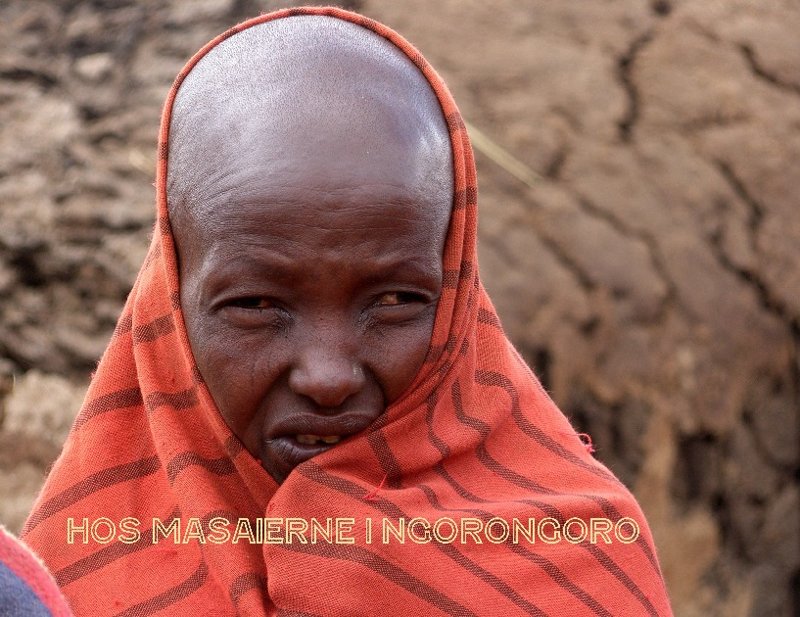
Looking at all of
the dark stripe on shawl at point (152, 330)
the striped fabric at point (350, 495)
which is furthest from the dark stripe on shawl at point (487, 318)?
the dark stripe on shawl at point (152, 330)

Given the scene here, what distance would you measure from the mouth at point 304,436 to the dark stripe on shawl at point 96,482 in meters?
0.28

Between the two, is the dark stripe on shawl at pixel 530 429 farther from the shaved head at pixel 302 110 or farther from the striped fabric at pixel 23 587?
the striped fabric at pixel 23 587

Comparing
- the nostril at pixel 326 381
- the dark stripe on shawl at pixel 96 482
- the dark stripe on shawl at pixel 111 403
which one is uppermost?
the nostril at pixel 326 381

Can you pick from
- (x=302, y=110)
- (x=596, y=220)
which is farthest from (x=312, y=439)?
(x=596, y=220)

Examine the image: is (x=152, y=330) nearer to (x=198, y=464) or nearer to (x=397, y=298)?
(x=198, y=464)

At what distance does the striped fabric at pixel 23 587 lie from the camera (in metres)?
1.12

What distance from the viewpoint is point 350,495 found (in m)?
1.81

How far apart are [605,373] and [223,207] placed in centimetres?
252

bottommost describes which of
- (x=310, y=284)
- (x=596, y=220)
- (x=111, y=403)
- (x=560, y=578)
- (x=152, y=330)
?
(x=596, y=220)

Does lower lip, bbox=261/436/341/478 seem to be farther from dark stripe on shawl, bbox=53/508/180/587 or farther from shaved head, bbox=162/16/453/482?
dark stripe on shawl, bbox=53/508/180/587

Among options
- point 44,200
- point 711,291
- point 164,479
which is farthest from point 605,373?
point 164,479

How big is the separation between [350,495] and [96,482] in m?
0.46

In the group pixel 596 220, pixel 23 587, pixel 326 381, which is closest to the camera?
pixel 23 587

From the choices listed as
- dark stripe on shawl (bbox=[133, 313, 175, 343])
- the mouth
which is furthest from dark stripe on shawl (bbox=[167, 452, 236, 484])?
dark stripe on shawl (bbox=[133, 313, 175, 343])
